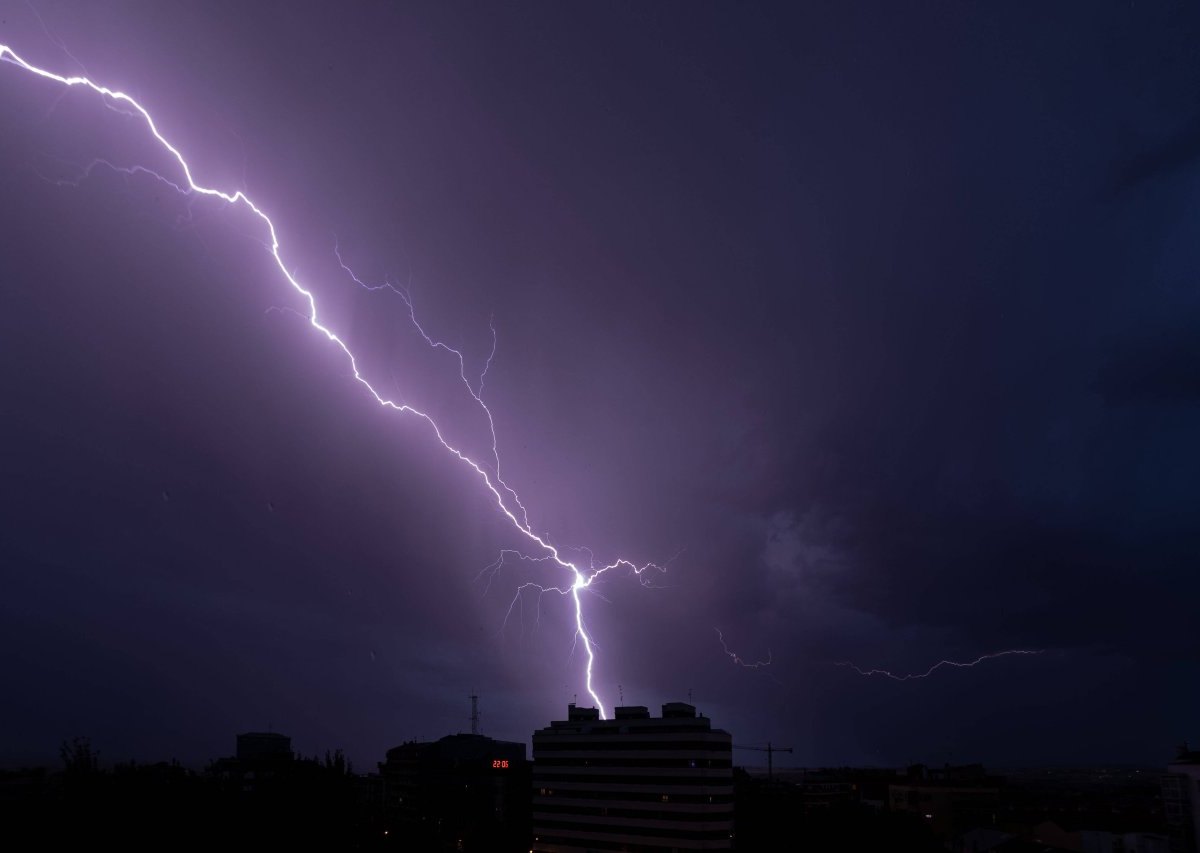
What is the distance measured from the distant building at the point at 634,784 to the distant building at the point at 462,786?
21.4ft

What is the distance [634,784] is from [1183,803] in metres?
24.9

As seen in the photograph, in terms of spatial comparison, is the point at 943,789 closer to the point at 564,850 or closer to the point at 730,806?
the point at 730,806

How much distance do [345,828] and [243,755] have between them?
44886 millimetres

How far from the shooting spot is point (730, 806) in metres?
37.5

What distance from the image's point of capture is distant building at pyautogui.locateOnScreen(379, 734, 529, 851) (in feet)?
171

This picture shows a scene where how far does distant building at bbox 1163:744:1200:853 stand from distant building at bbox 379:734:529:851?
3358 centimetres

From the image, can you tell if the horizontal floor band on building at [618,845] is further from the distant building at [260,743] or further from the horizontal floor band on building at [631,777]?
the distant building at [260,743]

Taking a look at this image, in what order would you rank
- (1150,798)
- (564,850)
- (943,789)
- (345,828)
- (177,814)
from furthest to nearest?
(1150,798), (943,789), (564,850), (345,828), (177,814)

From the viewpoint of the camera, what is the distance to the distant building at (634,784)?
3716 centimetres

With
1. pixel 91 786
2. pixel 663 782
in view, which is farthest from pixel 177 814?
pixel 663 782

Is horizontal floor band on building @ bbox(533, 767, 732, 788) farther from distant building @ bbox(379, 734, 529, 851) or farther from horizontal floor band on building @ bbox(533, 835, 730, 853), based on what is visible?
distant building @ bbox(379, 734, 529, 851)

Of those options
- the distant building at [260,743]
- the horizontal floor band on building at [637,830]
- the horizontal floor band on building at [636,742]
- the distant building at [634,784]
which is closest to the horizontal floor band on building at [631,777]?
the distant building at [634,784]

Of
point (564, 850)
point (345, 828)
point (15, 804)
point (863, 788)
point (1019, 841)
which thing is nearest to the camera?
point (15, 804)

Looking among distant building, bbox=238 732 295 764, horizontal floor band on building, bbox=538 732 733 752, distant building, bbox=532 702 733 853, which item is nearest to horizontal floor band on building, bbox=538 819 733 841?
distant building, bbox=532 702 733 853
